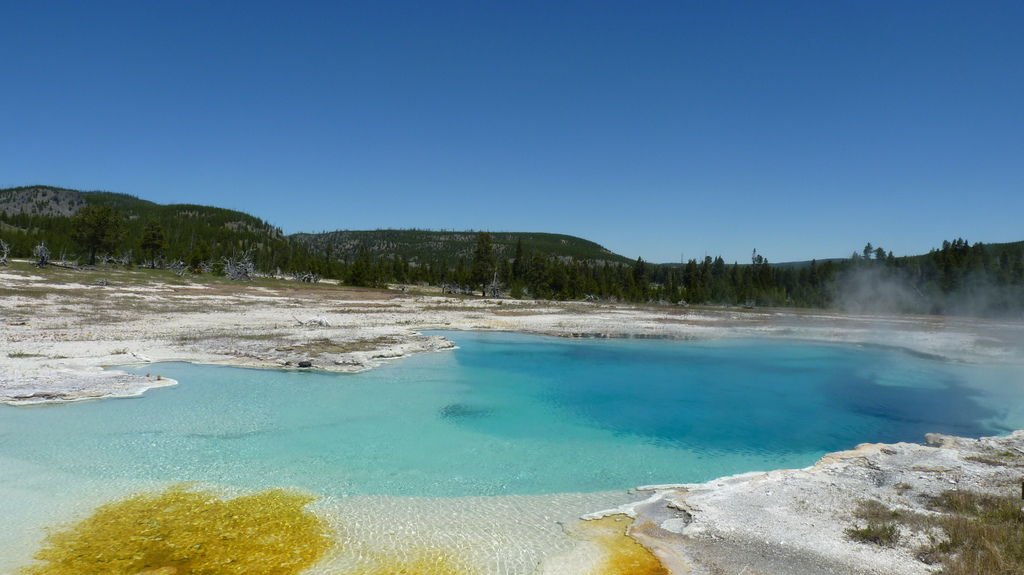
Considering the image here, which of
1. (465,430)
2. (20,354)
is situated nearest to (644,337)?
(465,430)

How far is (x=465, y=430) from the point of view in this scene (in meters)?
14.5

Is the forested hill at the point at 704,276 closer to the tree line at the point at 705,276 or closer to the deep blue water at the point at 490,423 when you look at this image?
the tree line at the point at 705,276

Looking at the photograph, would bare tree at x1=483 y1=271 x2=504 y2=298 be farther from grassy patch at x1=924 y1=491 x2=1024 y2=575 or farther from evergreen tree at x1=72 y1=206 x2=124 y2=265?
grassy patch at x1=924 y1=491 x2=1024 y2=575

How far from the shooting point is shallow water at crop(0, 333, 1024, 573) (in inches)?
388

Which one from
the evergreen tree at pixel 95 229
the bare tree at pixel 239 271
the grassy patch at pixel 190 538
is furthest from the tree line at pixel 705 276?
the grassy patch at pixel 190 538

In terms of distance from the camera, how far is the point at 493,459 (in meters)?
12.2

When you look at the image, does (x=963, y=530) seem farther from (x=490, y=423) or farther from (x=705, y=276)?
(x=705, y=276)

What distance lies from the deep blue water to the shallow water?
7 centimetres

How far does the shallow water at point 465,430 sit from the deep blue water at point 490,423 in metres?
0.07

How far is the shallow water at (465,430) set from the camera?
9.84 metres

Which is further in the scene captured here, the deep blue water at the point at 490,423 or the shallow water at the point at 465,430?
the deep blue water at the point at 490,423

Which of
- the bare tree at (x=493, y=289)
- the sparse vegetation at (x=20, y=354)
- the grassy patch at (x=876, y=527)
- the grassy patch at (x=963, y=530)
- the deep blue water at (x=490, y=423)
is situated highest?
the bare tree at (x=493, y=289)

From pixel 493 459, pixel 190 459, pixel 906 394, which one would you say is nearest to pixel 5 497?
pixel 190 459

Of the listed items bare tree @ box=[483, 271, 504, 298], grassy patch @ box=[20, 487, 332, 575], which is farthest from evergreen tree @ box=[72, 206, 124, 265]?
grassy patch @ box=[20, 487, 332, 575]
